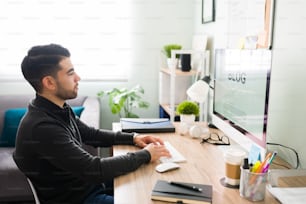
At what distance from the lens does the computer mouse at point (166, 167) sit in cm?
120

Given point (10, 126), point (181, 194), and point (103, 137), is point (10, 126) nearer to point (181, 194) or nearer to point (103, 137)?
point (103, 137)

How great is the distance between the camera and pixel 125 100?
2.72 metres

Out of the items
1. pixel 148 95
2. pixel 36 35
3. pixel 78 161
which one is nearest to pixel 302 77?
pixel 78 161

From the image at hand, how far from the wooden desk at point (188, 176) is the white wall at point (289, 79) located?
285 millimetres

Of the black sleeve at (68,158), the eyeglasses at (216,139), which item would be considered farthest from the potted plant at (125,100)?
the black sleeve at (68,158)

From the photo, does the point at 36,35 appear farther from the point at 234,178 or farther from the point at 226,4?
the point at 234,178

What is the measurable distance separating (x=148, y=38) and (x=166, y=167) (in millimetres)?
1929

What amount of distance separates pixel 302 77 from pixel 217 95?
0.47 m

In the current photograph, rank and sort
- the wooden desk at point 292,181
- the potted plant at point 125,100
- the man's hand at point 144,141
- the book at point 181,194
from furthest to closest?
the potted plant at point 125,100 < the man's hand at point 144,141 < the wooden desk at point 292,181 < the book at point 181,194

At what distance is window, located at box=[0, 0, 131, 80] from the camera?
2777 mm

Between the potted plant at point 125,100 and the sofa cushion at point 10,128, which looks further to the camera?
the potted plant at point 125,100

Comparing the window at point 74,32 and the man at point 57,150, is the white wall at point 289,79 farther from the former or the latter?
the window at point 74,32

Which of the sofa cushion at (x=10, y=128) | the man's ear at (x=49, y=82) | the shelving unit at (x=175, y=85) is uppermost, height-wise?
the man's ear at (x=49, y=82)

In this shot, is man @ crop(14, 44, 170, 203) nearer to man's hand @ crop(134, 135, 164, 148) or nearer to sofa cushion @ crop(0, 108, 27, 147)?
man's hand @ crop(134, 135, 164, 148)
